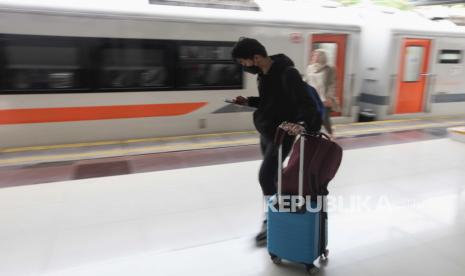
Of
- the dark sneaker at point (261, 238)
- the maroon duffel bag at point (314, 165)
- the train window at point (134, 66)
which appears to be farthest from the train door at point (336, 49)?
the maroon duffel bag at point (314, 165)

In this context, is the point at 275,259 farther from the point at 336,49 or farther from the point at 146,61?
the point at 336,49

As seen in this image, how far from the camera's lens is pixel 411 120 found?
25.7ft

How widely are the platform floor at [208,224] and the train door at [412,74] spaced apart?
11.2 feet

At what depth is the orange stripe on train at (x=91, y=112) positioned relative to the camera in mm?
5004

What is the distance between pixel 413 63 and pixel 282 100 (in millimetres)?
6477

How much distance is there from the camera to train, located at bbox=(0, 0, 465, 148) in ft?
16.3

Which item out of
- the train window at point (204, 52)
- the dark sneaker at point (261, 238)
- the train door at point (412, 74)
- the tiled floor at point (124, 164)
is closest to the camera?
the dark sneaker at point (261, 238)

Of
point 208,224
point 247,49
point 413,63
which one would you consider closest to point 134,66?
point 208,224

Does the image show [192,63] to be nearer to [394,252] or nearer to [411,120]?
[394,252]

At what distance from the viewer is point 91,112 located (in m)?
5.36

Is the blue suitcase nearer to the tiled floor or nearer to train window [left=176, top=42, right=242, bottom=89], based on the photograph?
the tiled floor

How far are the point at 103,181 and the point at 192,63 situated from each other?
95.1 inches

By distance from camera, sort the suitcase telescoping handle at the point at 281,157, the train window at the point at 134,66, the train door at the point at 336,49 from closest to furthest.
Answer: the suitcase telescoping handle at the point at 281,157
the train window at the point at 134,66
the train door at the point at 336,49

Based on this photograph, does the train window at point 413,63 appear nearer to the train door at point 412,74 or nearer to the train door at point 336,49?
the train door at point 412,74
